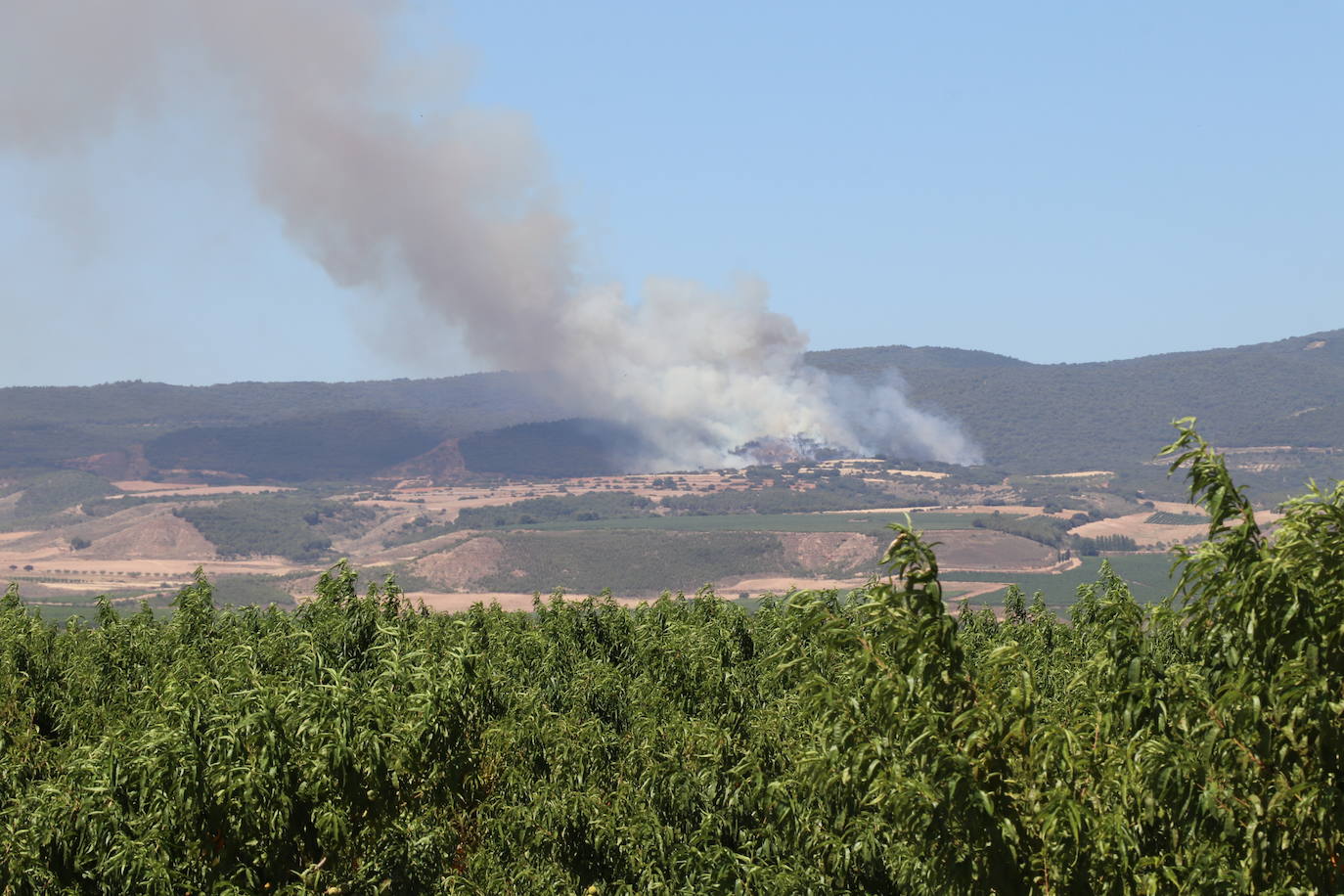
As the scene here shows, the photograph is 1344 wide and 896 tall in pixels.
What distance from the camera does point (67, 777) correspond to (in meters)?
20.1

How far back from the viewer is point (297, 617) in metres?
39.8

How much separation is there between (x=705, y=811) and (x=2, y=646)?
75.6 ft

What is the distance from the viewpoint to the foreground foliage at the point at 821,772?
1338cm

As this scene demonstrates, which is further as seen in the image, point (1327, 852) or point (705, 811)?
point (705, 811)

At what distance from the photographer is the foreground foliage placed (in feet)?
43.9

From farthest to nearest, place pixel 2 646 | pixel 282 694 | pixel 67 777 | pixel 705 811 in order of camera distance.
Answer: pixel 2 646, pixel 705 811, pixel 67 777, pixel 282 694

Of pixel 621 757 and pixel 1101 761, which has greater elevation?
pixel 1101 761

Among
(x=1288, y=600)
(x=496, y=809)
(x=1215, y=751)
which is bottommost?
(x=496, y=809)

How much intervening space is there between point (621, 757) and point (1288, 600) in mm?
18129

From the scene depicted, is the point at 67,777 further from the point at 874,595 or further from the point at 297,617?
the point at 297,617

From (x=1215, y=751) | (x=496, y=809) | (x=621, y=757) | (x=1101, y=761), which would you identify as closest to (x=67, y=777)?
(x=496, y=809)

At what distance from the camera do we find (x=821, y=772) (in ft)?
51.2

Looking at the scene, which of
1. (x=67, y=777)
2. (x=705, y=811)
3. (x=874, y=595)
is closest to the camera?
(x=874, y=595)

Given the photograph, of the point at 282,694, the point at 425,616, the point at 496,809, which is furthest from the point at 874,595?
the point at 425,616
